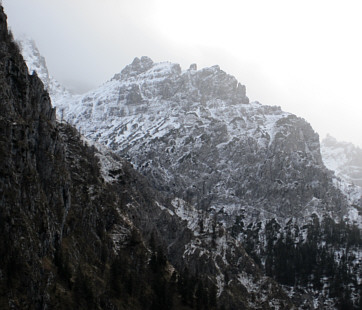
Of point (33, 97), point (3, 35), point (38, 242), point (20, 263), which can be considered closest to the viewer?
point (20, 263)

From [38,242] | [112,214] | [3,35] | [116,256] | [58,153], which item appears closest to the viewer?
[38,242]

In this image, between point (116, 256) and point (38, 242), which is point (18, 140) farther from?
point (116, 256)

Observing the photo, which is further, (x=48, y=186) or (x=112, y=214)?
(x=112, y=214)

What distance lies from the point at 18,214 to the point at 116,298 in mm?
44529

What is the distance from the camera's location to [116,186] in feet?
651

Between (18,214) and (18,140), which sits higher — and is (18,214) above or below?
below

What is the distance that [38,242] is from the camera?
82.3m

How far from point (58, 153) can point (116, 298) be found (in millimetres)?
41255

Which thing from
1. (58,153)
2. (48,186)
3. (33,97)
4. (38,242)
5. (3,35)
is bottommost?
(38,242)

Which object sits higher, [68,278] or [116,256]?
[116,256]

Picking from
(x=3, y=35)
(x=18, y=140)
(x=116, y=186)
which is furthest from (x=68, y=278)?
(x=116, y=186)

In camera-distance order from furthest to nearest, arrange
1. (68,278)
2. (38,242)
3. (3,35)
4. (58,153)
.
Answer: (58,153), (3,35), (68,278), (38,242)

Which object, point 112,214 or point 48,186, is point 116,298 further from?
point 112,214

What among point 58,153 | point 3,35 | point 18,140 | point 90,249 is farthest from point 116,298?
point 3,35
